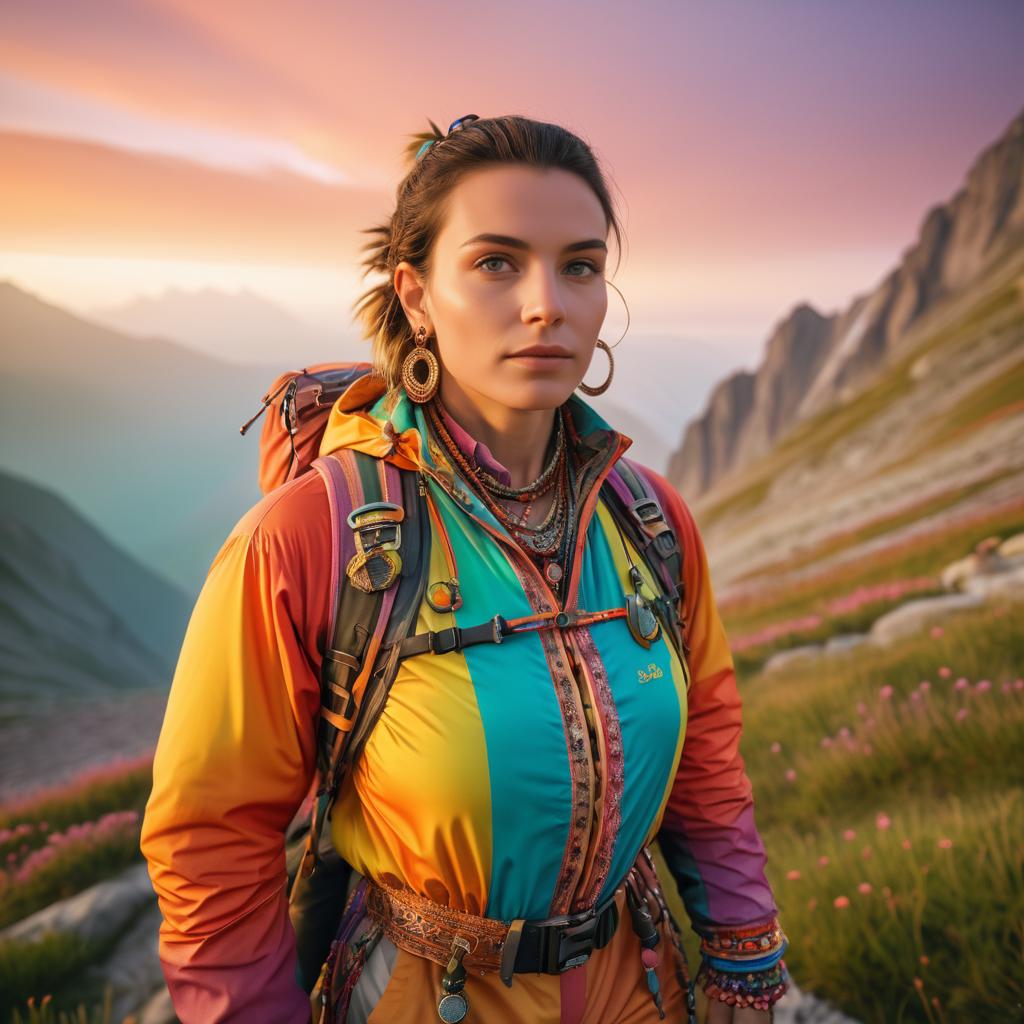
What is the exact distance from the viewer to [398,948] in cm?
228

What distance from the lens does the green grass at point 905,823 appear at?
359 cm

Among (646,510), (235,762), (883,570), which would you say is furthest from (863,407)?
(235,762)

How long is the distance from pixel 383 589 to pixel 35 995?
3.58 metres

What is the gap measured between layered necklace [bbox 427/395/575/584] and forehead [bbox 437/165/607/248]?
57 cm

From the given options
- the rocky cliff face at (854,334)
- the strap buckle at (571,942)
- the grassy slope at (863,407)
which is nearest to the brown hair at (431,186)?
the strap buckle at (571,942)

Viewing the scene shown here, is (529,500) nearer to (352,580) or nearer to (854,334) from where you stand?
(352,580)

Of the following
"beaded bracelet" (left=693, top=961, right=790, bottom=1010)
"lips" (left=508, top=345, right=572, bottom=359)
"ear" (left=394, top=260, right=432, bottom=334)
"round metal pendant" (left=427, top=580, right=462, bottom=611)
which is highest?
"ear" (left=394, top=260, right=432, bottom=334)

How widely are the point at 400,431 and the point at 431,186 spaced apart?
810 millimetres

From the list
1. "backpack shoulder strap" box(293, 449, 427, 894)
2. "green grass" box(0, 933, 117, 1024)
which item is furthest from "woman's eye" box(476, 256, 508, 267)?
"green grass" box(0, 933, 117, 1024)

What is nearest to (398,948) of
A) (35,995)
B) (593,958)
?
(593,958)

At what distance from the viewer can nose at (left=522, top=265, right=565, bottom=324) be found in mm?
2318

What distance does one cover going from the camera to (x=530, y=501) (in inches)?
104

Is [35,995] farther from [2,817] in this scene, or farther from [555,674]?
[555,674]

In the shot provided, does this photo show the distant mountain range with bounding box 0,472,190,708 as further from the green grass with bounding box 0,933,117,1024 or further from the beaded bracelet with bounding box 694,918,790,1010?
the beaded bracelet with bounding box 694,918,790,1010
